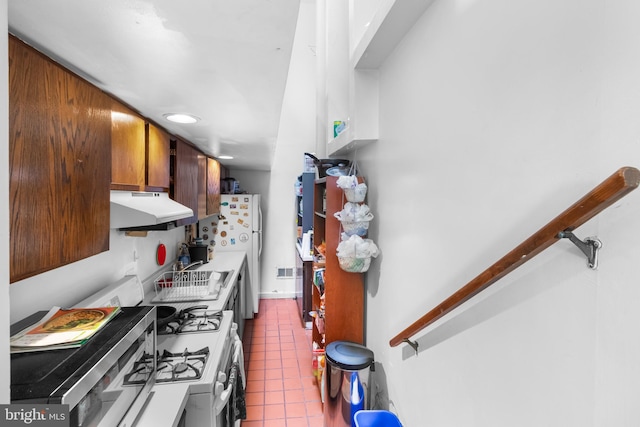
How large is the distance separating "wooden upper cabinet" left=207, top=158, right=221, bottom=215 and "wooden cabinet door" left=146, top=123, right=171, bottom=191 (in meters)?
1.43

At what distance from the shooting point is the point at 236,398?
2.00 meters

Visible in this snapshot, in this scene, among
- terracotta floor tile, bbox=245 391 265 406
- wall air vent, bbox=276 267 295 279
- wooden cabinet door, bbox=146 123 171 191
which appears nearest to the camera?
wooden cabinet door, bbox=146 123 171 191

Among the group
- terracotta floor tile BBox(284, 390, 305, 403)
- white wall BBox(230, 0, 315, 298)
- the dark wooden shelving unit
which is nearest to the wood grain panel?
the dark wooden shelving unit

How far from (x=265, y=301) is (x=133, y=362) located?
415cm

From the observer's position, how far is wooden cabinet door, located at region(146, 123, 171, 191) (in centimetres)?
180

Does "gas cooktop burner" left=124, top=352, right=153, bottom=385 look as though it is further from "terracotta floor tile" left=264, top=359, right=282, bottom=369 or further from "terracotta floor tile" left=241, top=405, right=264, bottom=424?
"terracotta floor tile" left=264, top=359, right=282, bottom=369

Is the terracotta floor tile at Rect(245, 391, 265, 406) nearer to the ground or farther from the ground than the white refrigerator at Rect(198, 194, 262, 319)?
nearer to the ground

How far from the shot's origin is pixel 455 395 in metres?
1.17

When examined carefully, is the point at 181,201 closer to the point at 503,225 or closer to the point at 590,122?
the point at 503,225

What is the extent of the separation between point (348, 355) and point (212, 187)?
259cm

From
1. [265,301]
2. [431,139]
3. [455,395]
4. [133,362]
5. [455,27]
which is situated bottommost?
[265,301]

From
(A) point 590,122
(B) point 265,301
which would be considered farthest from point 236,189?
(A) point 590,122

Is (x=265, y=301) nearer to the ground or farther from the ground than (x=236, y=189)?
nearer to the ground

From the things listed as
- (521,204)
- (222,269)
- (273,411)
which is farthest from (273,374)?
(521,204)
